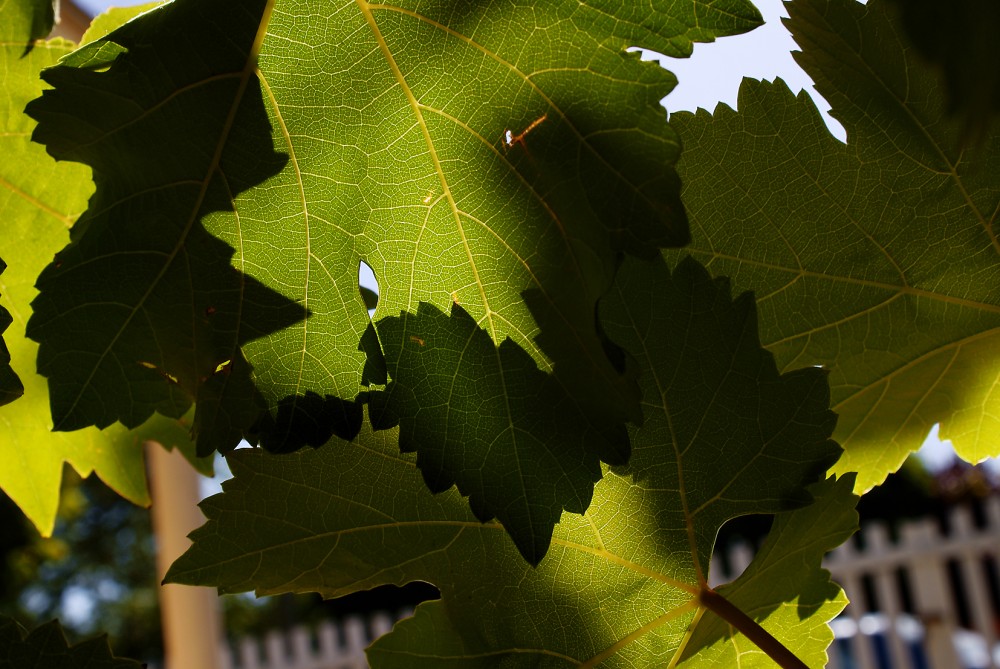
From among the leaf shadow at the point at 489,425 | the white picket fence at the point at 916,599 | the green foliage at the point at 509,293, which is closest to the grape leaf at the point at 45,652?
the green foliage at the point at 509,293

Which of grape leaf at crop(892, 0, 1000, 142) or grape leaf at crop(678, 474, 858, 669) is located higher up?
grape leaf at crop(892, 0, 1000, 142)

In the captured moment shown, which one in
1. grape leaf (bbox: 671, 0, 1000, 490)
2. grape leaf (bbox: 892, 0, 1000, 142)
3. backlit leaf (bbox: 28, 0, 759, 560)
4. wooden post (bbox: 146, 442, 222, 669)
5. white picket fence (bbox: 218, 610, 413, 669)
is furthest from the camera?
white picket fence (bbox: 218, 610, 413, 669)

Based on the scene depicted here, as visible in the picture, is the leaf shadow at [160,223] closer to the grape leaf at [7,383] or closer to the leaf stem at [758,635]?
the grape leaf at [7,383]

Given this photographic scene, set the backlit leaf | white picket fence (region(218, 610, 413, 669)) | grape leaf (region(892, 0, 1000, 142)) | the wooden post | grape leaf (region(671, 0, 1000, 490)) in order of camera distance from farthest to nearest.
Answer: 1. white picket fence (region(218, 610, 413, 669))
2. the wooden post
3. grape leaf (region(671, 0, 1000, 490))
4. the backlit leaf
5. grape leaf (region(892, 0, 1000, 142))

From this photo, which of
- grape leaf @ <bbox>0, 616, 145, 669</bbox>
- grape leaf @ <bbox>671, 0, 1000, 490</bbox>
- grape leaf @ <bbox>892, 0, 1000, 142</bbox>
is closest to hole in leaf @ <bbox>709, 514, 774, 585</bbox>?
grape leaf @ <bbox>671, 0, 1000, 490</bbox>

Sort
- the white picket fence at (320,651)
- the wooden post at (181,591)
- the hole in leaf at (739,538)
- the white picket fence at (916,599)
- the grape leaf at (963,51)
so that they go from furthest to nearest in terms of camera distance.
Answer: the hole in leaf at (739,538) → the white picket fence at (320,651) → the white picket fence at (916,599) → the wooden post at (181,591) → the grape leaf at (963,51)

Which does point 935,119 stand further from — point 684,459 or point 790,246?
point 684,459

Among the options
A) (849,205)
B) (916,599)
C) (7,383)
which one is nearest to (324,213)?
(7,383)

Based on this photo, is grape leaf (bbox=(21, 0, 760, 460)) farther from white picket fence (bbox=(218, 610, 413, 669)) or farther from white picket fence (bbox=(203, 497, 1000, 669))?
white picket fence (bbox=(218, 610, 413, 669))
